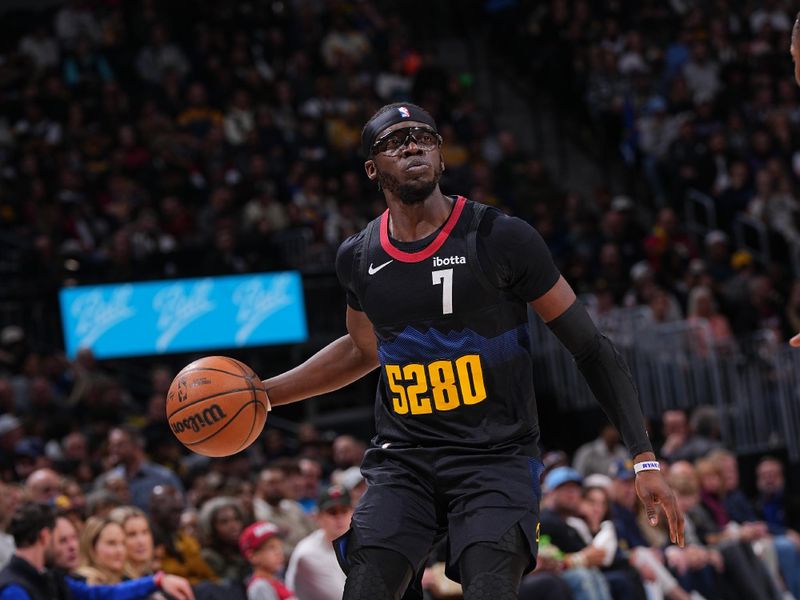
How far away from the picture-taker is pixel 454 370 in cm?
459

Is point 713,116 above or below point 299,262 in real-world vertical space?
above

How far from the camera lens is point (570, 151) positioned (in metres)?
20.3

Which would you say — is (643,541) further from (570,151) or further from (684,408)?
(570,151)

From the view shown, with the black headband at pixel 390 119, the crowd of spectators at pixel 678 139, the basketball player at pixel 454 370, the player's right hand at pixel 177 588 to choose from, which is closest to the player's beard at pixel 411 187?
the basketball player at pixel 454 370

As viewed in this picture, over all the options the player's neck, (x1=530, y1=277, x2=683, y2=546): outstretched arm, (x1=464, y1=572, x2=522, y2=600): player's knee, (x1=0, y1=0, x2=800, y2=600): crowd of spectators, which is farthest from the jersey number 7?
→ (x1=0, y1=0, x2=800, y2=600): crowd of spectators

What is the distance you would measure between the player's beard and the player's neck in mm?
32

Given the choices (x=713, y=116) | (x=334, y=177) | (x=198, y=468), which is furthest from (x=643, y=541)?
(x=713, y=116)

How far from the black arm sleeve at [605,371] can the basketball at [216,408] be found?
1151mm

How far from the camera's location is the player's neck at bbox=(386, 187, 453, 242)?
473 cm

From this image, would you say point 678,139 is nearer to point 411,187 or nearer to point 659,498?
point 411,187

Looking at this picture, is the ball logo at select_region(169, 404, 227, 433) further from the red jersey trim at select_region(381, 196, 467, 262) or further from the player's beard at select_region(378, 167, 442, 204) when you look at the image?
the player's beard at select_region(378, 167, 442, 204)

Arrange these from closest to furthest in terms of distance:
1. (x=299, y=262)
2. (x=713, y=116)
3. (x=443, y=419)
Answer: (x=443, y=419) < (x=299, y=262) < (x=713, y=116)

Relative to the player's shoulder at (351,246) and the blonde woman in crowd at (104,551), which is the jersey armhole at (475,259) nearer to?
the player's shoulder at (351,246)

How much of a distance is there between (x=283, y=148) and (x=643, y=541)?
7.96 meters
